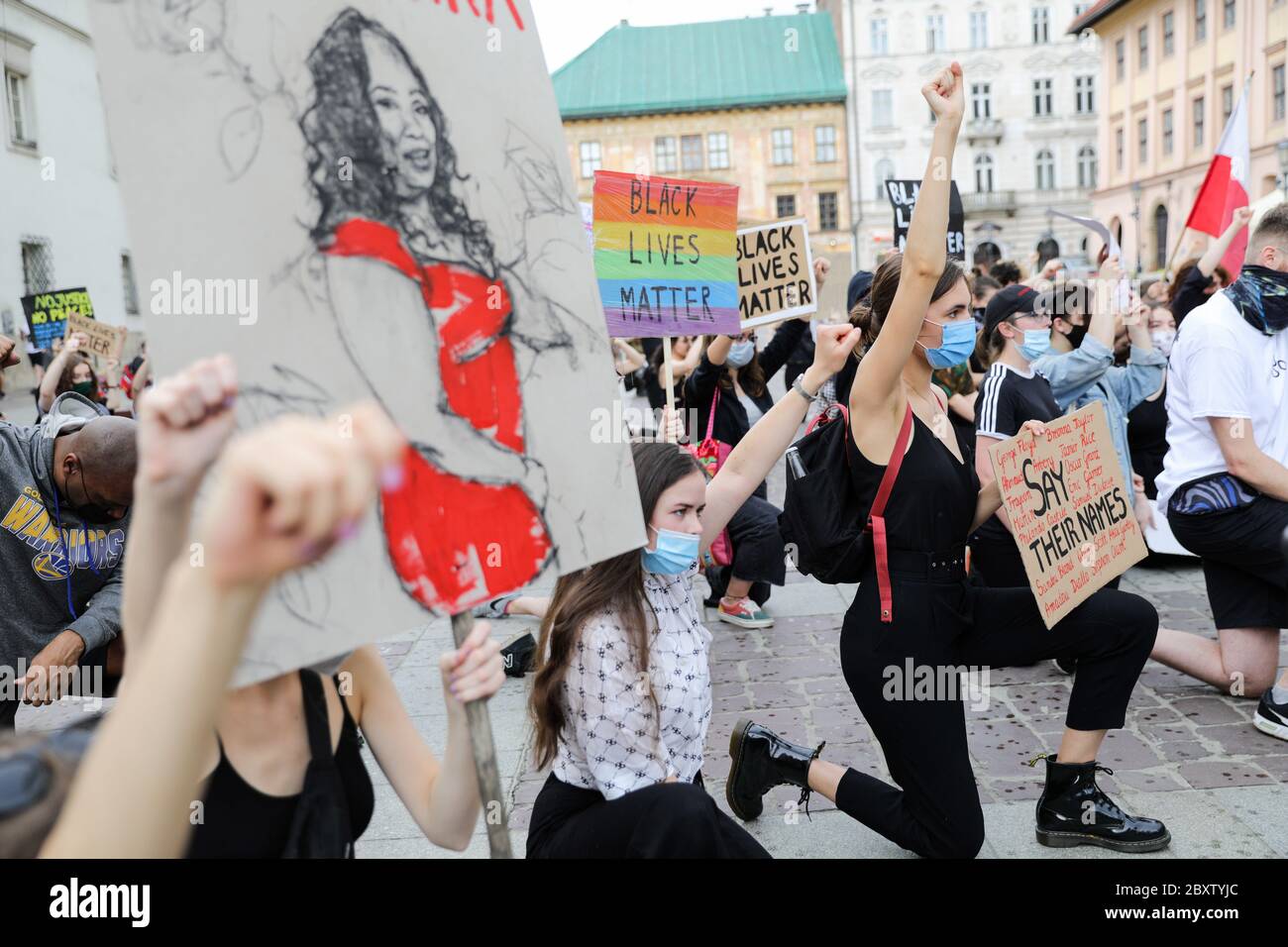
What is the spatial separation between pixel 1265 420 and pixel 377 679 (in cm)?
376

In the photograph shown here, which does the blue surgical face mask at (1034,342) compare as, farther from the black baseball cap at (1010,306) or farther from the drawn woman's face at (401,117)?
the drawn woman's face at (401,117)

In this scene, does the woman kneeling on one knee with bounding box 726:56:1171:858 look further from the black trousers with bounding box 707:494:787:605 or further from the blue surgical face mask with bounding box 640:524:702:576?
the black trousers with bounding box 707:494:787:605

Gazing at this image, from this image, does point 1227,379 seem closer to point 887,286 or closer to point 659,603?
point 887,286

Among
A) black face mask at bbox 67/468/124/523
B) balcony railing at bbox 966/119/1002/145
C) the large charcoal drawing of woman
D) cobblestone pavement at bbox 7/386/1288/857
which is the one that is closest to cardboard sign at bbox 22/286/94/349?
cobblestone pavement at bbox 7/386/1288/857

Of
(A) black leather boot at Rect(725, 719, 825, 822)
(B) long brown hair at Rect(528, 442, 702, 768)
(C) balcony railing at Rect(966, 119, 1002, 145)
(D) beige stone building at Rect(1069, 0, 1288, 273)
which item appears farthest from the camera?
(C) balcony railing at Rect(966, 119, 1002, 145)

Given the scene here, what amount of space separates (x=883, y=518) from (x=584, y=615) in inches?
40.3

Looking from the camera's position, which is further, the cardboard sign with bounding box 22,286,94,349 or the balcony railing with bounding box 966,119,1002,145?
the balcony railing with bounding box 966,119,1002,145

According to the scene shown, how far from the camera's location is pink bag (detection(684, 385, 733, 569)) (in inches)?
246

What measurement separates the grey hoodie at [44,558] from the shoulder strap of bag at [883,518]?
231 cm

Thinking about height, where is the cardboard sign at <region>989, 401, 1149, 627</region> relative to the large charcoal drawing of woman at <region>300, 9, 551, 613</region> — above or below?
below

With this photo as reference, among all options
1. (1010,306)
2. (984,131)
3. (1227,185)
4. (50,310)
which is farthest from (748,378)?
(984,131)

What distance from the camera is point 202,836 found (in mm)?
1898

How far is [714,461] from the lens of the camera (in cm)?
663

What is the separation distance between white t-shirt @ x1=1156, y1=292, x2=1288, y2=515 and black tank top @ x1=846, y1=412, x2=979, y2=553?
1647 mm
